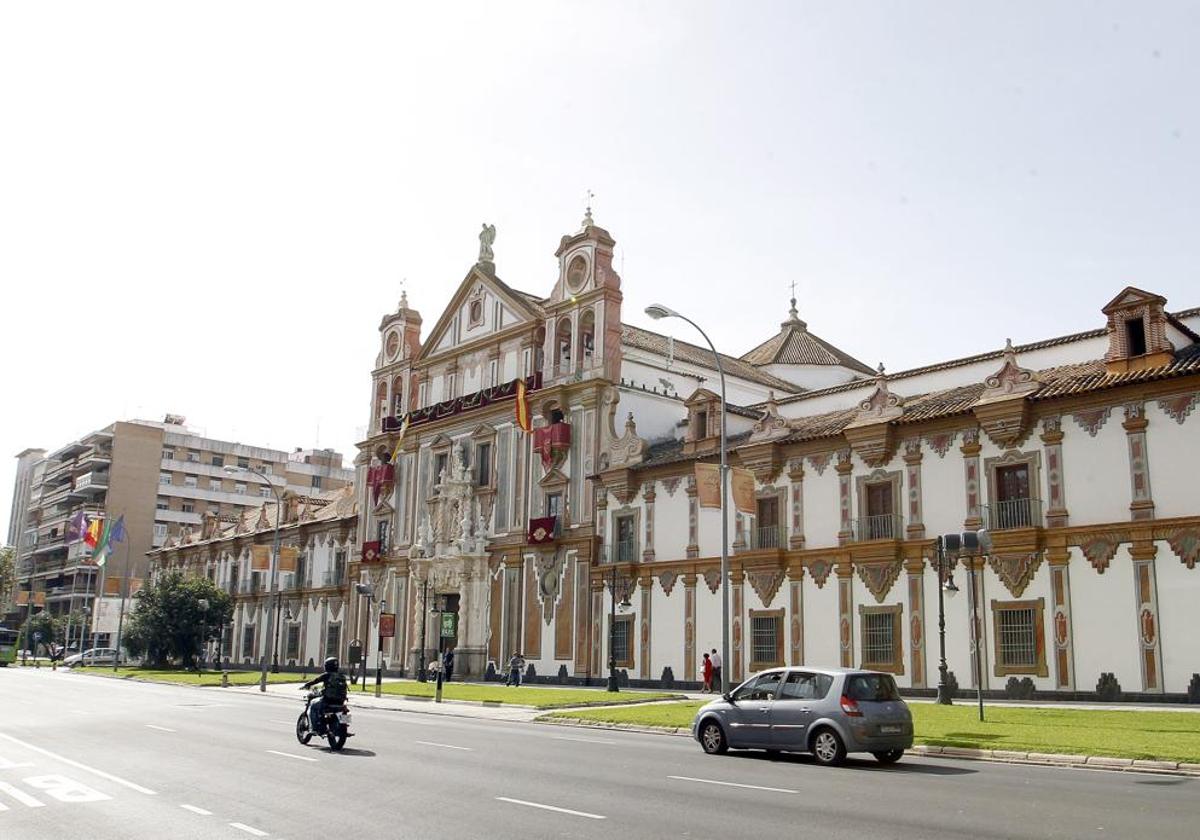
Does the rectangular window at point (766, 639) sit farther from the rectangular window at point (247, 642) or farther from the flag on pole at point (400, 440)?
the rectangular window at point (247, 642)

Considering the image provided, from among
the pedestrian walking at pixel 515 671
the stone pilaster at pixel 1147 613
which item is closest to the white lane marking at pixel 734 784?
the stone pilaster at pixel 1147 613

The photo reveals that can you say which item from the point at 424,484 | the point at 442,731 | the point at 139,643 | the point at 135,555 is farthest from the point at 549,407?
the point at 135,555

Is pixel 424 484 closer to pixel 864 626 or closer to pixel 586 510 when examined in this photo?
pixel 586 510

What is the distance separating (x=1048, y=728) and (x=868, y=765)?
6466mm

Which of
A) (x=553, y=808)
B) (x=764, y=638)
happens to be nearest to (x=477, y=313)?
(x=764, y=638)

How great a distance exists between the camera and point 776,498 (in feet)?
132

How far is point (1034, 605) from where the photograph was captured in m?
32.3

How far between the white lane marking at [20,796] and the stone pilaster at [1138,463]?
93.8 feet

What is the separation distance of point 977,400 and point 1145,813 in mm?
24432

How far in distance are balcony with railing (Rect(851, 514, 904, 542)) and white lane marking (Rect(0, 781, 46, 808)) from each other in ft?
93.0

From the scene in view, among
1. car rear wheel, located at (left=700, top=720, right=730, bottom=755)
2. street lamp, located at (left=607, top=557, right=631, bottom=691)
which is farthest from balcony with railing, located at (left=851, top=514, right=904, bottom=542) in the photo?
car rear wheel, located at (left=700, top=720, right=730, bottom=755)

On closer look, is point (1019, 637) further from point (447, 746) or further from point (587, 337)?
point (587, 337)

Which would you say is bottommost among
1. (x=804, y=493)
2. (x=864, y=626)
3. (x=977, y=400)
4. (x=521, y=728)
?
(x=521, y=728)

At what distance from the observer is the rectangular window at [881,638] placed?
35406 mm
